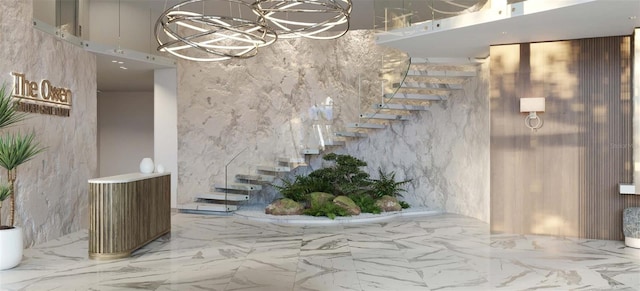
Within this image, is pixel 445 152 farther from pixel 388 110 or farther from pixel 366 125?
pixel 366 125

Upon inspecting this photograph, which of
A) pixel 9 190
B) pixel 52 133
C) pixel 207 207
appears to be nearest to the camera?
pixel 9 190

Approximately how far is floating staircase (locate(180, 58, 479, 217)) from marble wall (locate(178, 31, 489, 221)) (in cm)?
27

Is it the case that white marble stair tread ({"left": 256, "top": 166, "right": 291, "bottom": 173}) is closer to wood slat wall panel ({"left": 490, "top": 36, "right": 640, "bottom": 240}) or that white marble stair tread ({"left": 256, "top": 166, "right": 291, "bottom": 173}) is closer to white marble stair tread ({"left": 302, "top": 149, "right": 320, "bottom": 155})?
white marble stair tread ({"left": 302, "top": 149, "right": 320, "bottom": 155})

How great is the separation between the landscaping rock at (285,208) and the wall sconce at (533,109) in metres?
5.13

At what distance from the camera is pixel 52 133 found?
913cm

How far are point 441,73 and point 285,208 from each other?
4364mm

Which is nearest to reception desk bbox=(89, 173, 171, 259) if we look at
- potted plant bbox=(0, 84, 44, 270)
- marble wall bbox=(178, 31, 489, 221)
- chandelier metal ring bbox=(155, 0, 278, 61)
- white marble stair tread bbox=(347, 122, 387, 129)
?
potted plant bbox=(0, 84, 44, 270)

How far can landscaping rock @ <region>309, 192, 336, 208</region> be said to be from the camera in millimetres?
12033

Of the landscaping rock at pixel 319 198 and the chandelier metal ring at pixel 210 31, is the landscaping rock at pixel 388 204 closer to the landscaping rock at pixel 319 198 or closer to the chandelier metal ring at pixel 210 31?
the landscaping rock at pixel 319 198

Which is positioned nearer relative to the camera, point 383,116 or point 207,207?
point 207,207

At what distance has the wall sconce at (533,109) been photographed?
346 inches

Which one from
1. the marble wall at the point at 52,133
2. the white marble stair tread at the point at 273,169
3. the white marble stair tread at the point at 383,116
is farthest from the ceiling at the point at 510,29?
the white marble stair tread at the point at 273,169

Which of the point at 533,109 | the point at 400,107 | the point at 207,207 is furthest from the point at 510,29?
the point at 207,207

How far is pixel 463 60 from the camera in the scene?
10.4 metres
